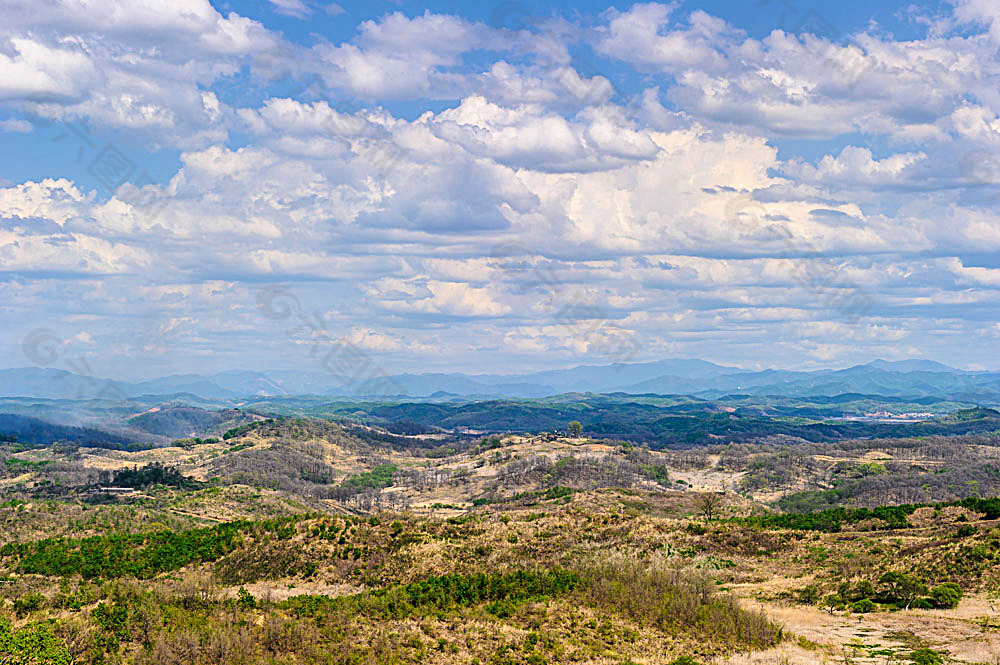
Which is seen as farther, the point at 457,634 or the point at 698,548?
the point at 698,548

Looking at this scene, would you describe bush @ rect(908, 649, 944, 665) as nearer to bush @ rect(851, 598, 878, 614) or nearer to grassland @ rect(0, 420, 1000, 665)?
grassland @ rect(0, 420, 1000, 665)

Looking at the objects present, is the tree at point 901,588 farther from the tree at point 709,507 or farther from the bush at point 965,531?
the tree at point 709,507

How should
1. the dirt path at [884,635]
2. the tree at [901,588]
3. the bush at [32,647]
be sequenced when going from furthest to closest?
the tree at [901,588] < the dirt path at [884,635] < the bush at [32,647]

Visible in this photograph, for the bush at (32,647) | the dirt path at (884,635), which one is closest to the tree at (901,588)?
the dirt path at (884,635)

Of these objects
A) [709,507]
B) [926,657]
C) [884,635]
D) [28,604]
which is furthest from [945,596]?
[709,507]

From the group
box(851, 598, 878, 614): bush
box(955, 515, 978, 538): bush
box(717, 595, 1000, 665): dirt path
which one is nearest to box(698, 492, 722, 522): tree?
box(955, 515, 978, 538): bush

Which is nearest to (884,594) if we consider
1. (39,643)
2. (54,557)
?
(39,643)

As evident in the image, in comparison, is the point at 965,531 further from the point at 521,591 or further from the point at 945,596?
the point at 521,591

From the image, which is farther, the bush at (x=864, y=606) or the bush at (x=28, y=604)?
the bush at (x=864, y=606)

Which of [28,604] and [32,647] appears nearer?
[32,647]

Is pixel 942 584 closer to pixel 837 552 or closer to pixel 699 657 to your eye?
pixel 837 552

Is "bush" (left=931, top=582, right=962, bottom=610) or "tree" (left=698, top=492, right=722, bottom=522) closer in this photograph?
"bush" (left=931, top=582, right=962, bottom=610)
